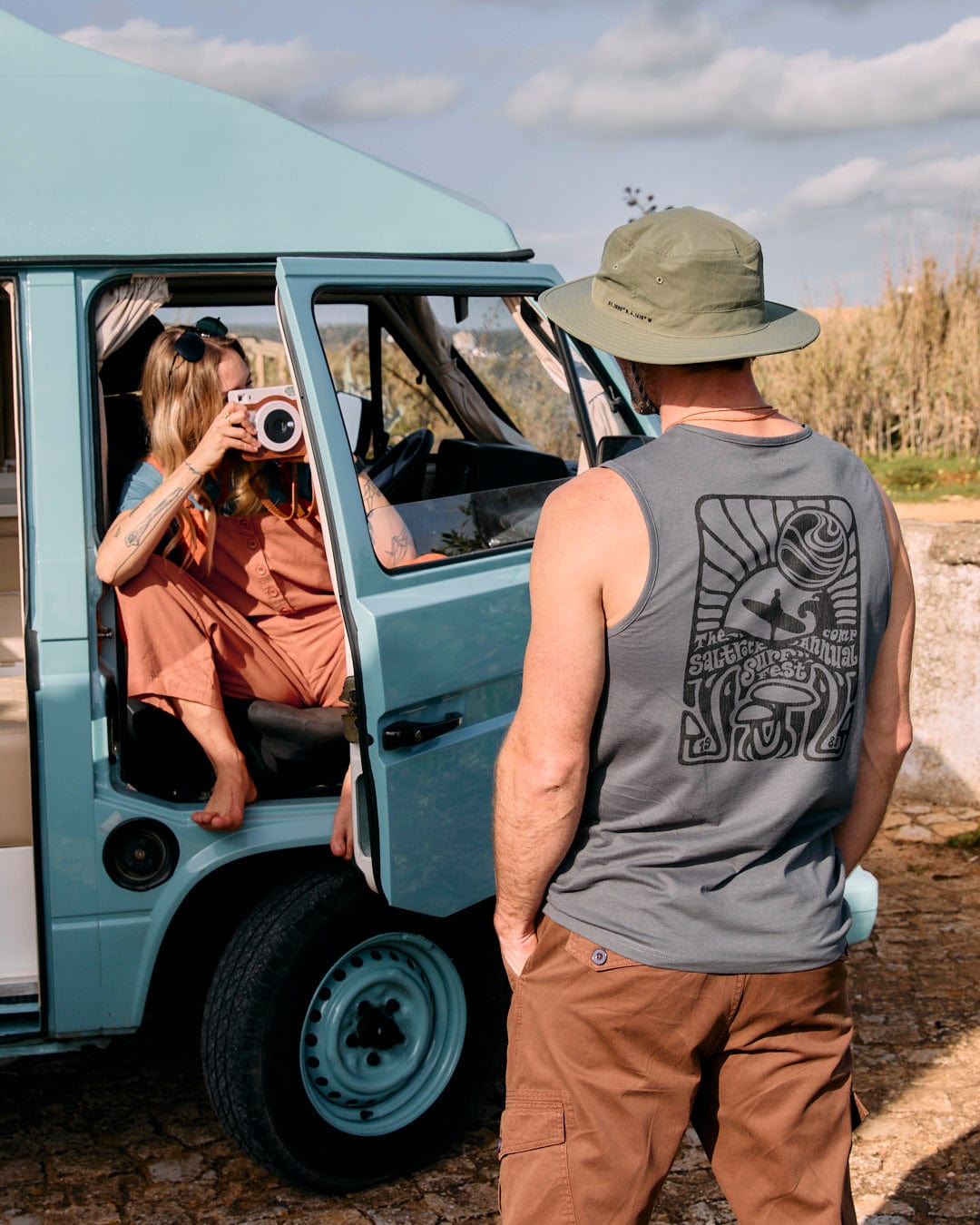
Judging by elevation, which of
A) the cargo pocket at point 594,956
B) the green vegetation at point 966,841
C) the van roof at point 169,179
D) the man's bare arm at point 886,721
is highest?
the van roof at point 169,179

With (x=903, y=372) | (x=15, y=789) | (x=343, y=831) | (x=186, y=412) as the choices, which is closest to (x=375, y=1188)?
(x=343, y=831)

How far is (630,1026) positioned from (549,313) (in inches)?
41.5

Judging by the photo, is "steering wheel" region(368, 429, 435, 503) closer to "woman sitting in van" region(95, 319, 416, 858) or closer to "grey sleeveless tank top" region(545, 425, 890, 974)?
"woman sitting in van" region(95, 319, 416, 858)

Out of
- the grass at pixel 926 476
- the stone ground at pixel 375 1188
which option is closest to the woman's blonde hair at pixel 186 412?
the stone ground at pixel 375 1188

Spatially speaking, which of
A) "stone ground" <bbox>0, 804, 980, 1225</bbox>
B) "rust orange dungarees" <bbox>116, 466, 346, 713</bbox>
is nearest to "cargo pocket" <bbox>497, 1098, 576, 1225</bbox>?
"stone ground" <bbox>0, 804, 980, 1225</bbox>

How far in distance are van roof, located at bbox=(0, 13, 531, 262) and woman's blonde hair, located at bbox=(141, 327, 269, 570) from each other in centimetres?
42

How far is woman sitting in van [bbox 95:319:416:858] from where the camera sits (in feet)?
9.82

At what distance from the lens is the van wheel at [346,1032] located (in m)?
2.94

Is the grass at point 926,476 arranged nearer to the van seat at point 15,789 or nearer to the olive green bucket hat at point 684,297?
the van seat at point 15,789

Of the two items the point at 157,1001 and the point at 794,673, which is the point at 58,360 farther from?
the point at 794,673

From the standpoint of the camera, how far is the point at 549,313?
2.03m

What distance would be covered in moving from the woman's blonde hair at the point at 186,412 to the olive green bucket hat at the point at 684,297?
1.60 meters

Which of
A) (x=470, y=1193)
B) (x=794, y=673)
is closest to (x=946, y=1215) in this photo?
(x=470, y=1193)

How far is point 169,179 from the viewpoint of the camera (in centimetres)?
301
